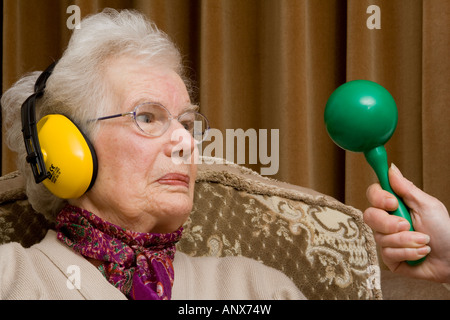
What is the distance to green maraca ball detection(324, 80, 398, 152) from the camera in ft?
3.02

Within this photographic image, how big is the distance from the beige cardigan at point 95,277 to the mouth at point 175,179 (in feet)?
0.68

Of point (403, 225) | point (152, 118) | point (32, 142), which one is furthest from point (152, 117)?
point (403, 225)

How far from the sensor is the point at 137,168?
1129mm

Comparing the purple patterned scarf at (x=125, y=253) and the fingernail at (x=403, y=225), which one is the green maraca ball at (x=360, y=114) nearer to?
the fingernail at (x=403, y=225)

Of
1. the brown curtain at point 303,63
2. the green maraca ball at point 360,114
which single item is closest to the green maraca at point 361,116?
the green maraca ball at point 360,114

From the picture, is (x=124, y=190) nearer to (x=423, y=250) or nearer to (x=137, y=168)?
(x=137, y=168)

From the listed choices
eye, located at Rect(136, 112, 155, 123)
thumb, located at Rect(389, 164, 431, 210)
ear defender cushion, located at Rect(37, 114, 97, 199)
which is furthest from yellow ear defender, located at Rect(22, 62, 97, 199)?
thumb, located at Rect(389, 164, 431, 210)

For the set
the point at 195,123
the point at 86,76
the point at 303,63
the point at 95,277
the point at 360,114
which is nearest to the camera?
the point at 360,114

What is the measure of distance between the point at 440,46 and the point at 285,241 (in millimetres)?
929

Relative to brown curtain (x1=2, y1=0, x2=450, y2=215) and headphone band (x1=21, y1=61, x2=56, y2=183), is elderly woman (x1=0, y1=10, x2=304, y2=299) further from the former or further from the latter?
brown curtain (x1=2, y1=0, x2=450, y2=215)

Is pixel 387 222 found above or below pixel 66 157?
below

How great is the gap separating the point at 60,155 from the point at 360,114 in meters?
0.61

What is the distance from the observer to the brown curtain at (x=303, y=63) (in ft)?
5.79

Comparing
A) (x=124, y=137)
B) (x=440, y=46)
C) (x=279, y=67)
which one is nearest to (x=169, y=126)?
(x=124, y=137)
